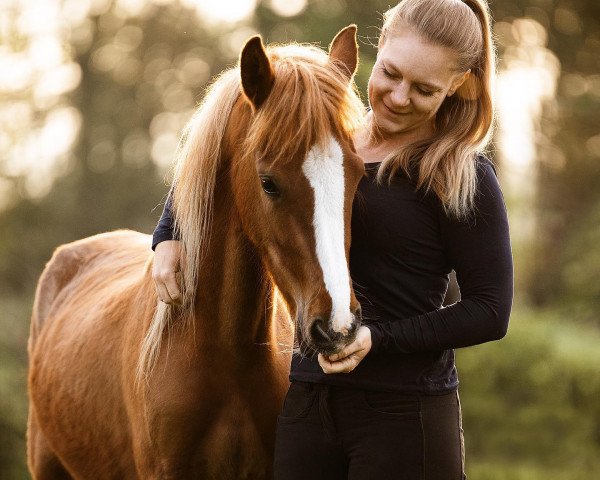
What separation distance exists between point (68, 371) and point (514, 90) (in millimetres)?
11800

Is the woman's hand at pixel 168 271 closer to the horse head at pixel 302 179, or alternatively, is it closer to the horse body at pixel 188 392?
the horse body at pixel 188 392

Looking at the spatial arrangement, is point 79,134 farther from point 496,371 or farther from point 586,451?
point 586,451

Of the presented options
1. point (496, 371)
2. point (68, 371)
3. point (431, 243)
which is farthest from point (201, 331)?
point (496, 371)

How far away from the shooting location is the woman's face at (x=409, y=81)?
2527 millimetres

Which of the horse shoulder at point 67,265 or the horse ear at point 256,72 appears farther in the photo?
the horse shoulder at point 67,265

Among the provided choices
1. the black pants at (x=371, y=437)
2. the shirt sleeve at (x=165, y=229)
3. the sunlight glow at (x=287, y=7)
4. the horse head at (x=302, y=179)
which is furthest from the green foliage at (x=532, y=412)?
the horse head at (x=302, y=179)

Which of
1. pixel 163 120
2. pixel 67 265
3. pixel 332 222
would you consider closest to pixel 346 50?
pixel 332 222

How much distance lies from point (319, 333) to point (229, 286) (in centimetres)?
69

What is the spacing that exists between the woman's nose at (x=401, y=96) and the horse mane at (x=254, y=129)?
124 millimetres

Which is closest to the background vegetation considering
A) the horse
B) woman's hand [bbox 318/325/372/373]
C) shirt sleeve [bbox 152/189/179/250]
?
the horse

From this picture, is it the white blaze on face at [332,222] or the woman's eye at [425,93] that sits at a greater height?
the woman's eye at [425,93]

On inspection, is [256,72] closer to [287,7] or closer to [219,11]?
[287,7]

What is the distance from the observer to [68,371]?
411 centimetres

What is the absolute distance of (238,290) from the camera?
2928mm
